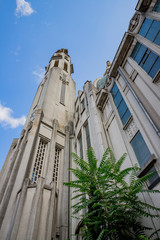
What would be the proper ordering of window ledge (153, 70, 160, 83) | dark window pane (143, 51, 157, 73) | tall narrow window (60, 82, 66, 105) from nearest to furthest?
window ledge (153, 70, 160, 83)
dark window pane (143, 51, 157, 73)
tall narrow window (60, 82, 66, 105)

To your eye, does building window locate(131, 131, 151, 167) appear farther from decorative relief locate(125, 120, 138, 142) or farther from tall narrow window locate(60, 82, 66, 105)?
tall narrow window locate(60, 82, 66, 105)

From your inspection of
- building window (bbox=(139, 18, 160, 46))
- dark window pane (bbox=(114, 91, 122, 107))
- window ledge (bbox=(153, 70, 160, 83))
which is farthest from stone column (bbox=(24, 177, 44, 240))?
building window (bbox=(139, 18, 160, 46))

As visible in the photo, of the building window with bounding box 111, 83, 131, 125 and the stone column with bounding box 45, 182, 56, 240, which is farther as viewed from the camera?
the building window with bounding box 111, 83, 131, 125

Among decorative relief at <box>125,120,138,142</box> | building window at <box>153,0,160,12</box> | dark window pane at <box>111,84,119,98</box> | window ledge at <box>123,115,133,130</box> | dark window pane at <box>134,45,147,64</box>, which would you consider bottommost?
decorative relief at <box>125,120,138,142</box>

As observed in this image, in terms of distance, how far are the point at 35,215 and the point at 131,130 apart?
697 centimetres

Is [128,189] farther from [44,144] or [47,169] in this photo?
[44,144]

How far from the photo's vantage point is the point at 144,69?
9148 millimetres

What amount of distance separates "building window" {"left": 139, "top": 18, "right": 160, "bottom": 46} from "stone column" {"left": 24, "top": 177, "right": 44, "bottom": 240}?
1077 centimetres

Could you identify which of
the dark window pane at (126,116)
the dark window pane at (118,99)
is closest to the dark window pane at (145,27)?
the dark window pane at (118,99)

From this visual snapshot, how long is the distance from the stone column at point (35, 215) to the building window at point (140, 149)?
6.10 metres

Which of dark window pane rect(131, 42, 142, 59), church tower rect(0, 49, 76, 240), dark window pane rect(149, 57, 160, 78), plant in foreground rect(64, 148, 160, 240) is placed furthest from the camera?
dark window pane rect(131, 42, 142, 59)

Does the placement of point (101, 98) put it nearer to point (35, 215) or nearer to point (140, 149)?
point (140, 149)

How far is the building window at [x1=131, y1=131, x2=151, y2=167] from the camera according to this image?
7.48 metres

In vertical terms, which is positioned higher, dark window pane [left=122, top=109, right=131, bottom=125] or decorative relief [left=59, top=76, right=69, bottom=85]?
decorative relief [left=59, top=76, right=69, bottom=85]
